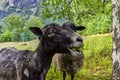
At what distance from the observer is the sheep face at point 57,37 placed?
8164 millimetres

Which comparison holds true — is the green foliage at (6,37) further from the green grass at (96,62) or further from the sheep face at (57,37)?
the sheep face at (57,37)

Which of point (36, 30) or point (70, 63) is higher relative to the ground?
point (36, 30)

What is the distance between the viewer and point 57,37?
8281 millimetres

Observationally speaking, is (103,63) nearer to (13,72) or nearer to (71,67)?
(71,67)

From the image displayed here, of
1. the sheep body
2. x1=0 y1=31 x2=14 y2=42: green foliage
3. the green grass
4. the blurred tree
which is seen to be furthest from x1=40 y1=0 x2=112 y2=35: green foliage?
x1=0 y1=31 x2=14 y2=42: green foliage

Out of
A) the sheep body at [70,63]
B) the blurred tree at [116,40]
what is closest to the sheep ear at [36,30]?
the blurred tree at [116,40]

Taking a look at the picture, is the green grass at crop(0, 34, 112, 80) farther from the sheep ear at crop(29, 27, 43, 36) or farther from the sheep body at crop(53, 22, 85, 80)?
the sheep ear at crop(29, 27, 43, 36)

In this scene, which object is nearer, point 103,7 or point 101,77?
point 101,77

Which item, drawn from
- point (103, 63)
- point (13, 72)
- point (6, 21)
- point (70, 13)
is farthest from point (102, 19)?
point (6, 21)

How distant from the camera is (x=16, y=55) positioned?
8.84 m

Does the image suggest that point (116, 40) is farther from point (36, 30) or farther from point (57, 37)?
point (36, 30)

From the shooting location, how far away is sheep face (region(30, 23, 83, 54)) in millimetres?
8164

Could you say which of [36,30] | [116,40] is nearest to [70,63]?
[116,40]

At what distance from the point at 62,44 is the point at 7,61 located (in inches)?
52.5
